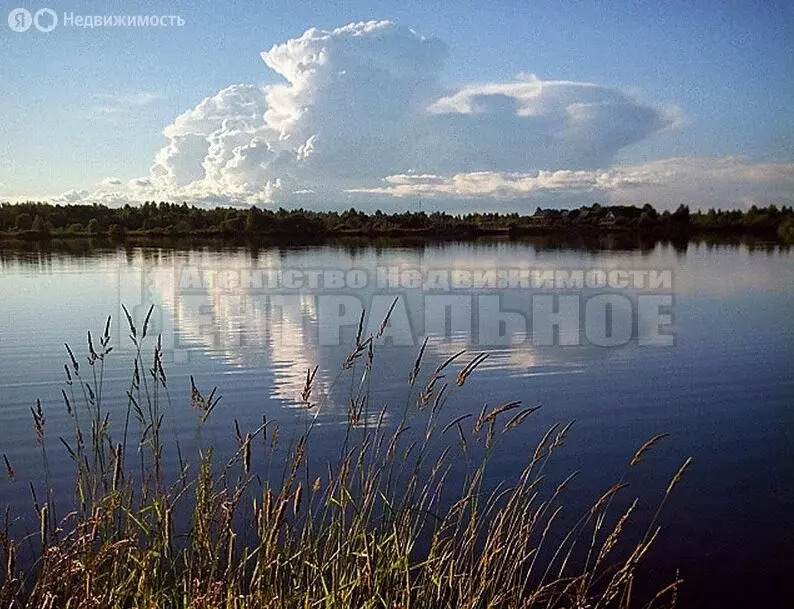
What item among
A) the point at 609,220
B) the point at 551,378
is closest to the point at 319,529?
the point at 551,378

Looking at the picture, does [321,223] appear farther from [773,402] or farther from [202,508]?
[202,508]

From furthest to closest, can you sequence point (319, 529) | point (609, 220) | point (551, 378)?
point (609, 220)
point (551, 378)
point (319, 529)

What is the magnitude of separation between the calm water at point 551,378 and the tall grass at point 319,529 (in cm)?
41

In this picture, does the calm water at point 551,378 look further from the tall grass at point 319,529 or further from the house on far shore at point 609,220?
the house on far shore at point 609,220

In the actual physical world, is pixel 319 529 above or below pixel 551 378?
above

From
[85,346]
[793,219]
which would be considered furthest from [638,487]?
[793,219]

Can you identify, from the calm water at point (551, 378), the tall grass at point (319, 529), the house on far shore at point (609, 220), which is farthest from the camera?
the house on far shore at point (609, 220)

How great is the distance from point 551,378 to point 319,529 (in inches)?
332

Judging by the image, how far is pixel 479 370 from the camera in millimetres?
12328

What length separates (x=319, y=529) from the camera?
4.10 metres

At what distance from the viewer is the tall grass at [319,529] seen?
10.1 feet

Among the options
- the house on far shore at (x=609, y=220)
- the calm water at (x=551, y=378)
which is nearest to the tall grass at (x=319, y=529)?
the calm water at (x=551, y=378)

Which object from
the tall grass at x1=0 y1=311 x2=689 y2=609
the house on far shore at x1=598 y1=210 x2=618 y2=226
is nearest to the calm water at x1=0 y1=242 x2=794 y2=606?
the tall grass at x1=0 y1=311 x2=689 y2=609

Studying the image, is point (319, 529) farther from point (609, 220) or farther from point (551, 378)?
point (609, 220)
